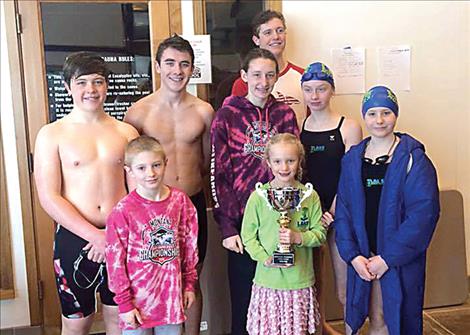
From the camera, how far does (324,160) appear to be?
249 centimetres

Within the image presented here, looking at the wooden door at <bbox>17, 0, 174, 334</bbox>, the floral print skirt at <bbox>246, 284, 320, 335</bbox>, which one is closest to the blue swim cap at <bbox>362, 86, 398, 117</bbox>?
the floral print skirt at <bbox>246, 284, 320, 335</bbox>

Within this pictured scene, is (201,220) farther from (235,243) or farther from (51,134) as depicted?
(51,134)

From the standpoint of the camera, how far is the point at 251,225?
221 centimetres

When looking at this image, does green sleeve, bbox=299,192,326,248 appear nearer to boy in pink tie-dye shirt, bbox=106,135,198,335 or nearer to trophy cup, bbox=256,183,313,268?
trophy cup, bbox=256,183,313,268

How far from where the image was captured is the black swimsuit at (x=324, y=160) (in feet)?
8.14

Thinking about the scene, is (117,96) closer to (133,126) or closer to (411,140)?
(133,126)

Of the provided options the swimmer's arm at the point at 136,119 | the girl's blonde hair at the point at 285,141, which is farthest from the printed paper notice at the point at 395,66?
the swimmer's arm at the point at 136,119

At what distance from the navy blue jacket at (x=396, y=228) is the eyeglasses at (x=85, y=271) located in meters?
0.97

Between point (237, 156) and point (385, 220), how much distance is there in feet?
2.17

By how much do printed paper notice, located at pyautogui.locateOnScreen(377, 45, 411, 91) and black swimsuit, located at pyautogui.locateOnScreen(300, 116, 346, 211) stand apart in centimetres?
104

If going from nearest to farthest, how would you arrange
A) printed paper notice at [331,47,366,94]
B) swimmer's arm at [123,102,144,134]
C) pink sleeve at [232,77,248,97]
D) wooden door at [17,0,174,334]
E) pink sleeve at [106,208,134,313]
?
pink sleeve at [106,208,134,313], swimmer's arm at [123,102,144,134], pink sleeve at [232,77,248,97], wooden door at [17,0,174,334], printed paper notice at [331,47,366,94]

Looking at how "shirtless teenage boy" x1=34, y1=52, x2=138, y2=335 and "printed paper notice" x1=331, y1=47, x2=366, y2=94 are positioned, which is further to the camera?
"printed paper notice" x1=331, y1=47, x2=366, y2=94

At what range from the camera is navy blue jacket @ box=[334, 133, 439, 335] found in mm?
2119

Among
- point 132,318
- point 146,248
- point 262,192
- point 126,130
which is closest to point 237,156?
point 262,192
